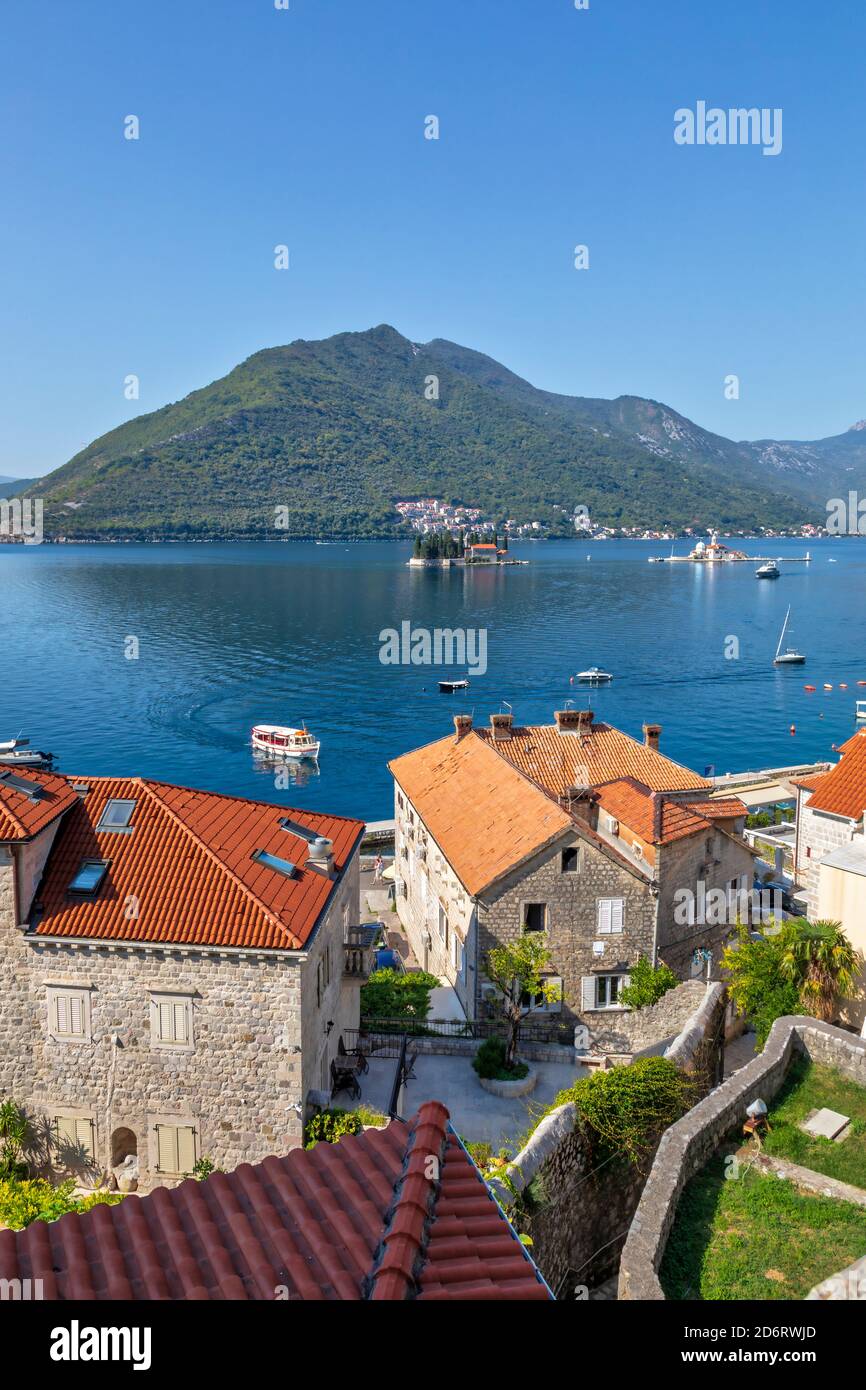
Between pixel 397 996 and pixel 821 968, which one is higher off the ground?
pixel 821 968

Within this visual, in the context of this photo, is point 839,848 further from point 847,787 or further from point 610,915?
point 847,787

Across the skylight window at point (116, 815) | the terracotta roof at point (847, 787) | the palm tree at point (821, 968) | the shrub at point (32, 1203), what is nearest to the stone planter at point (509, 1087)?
the palm tree at point (821, 968)

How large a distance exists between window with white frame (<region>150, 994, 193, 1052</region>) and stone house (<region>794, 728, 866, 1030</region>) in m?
16.2

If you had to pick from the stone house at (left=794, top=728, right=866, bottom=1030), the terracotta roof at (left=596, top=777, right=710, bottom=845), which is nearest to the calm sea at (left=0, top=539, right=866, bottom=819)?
the stone house at (left=794, top=728, right=866, bottom=1030)

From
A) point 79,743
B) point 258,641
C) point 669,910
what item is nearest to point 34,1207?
point 669,910

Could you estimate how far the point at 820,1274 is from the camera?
14.8 meters

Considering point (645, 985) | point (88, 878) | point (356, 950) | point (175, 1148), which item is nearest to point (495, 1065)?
point (356, 950)

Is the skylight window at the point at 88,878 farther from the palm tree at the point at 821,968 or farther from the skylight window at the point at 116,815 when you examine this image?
the palm tree at the point at 821,968

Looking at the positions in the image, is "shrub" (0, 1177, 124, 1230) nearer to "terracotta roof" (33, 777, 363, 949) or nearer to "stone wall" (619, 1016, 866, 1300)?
"terracotta roof" (33, 777, 363, 949)

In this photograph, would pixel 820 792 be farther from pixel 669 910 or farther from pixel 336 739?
pixel 336 739

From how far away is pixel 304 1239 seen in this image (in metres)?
8.80

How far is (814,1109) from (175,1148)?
47.7 feet
